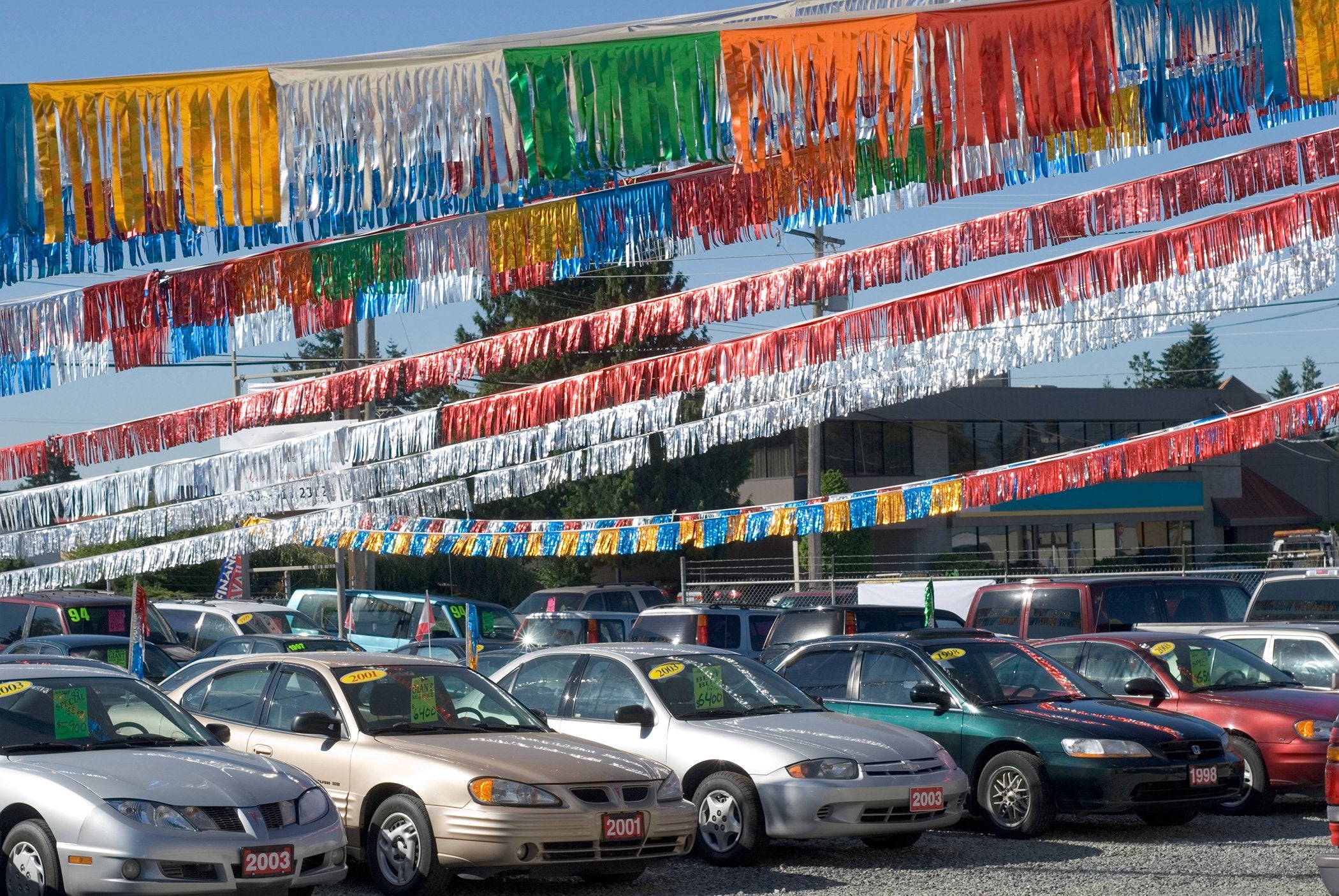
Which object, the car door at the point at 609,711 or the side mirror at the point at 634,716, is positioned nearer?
the side mirror at the point at 634,716

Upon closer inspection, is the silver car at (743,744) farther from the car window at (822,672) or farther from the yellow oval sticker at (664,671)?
the car window at (822,672)

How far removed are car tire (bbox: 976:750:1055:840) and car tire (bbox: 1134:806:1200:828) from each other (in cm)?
74

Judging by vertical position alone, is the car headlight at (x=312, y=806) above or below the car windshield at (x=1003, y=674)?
below

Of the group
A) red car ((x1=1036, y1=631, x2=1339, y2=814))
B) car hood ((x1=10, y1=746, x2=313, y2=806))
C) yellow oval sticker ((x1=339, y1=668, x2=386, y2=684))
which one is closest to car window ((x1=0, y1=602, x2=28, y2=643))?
yellow oval sticker ((x1=339, y1=668, x2=386, y2=684))

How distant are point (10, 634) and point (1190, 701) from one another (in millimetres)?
16339

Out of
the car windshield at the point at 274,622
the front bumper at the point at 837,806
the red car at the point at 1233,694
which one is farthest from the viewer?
the car windshield at the point at 274,622

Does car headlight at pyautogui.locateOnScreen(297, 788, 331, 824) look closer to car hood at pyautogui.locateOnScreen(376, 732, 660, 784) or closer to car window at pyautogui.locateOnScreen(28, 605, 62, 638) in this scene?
car hood at pyautogui.locateOnScreen(376, 732, 660, 784)

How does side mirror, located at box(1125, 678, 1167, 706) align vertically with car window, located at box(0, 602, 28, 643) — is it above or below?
below

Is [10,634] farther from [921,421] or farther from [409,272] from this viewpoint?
[921,421]

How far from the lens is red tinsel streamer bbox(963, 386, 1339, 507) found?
1543cm

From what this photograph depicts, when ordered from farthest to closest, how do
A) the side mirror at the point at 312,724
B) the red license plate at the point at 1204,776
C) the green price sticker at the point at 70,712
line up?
the red license plate at the point at 1204,776 → the side mirror at the point at 312,724 → the green price sticker at the point at 70,712

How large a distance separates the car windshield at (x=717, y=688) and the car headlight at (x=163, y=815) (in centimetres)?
389

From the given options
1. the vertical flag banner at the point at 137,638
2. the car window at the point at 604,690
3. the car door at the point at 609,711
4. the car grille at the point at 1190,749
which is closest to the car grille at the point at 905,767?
the car door at the point at 609,711

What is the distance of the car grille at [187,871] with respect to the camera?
7.61 m
